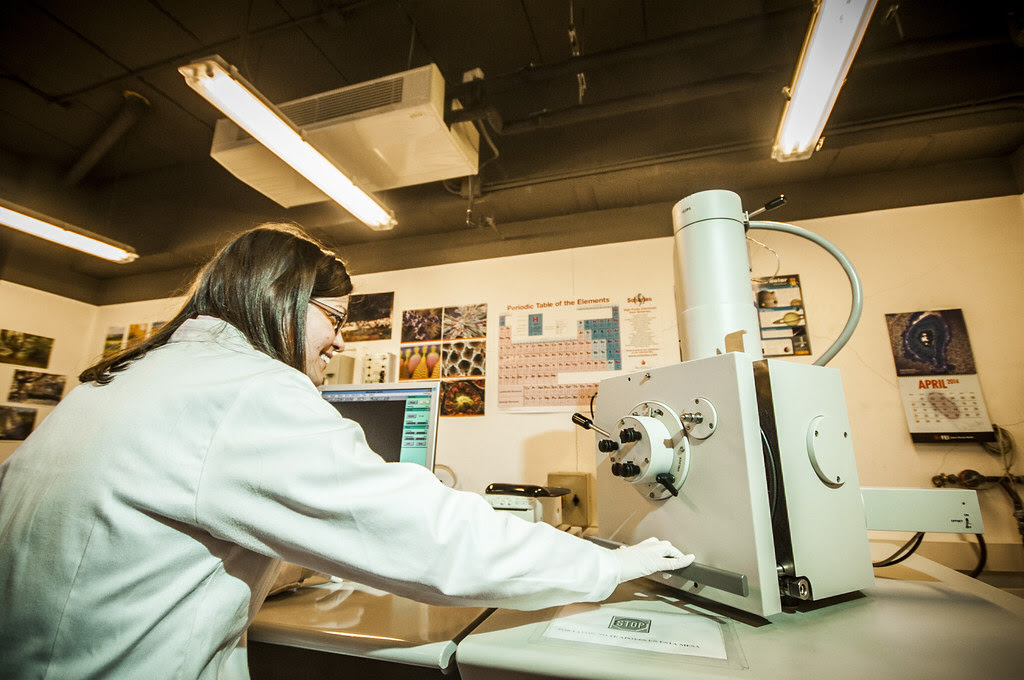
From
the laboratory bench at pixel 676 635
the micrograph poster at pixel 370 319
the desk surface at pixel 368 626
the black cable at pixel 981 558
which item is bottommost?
the black cable at pixel 981 558

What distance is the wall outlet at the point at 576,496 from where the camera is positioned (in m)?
1.67

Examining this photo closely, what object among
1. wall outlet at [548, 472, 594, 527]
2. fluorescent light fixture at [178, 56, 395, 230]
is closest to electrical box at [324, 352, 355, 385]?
fluorescent light fixture at [178, 56, 395, 230]

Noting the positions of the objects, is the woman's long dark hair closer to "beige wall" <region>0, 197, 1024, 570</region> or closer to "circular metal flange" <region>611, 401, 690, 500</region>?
"circular metal flange" <region>611, 401, 690, 500</region>

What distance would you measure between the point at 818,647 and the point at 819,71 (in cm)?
134

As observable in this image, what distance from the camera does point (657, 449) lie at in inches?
31.1

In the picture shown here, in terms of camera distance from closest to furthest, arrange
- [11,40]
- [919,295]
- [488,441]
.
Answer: [919,295]
[11,40]
[488,441]

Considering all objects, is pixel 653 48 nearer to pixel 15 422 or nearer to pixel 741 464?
pixel 741 464

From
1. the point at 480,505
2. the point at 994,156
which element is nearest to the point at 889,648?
the point at 480,505

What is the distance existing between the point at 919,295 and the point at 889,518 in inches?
50.6

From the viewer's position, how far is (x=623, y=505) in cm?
95

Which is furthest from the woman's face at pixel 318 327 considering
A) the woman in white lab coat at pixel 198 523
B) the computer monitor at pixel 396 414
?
the computer monitor at pixel 396 414

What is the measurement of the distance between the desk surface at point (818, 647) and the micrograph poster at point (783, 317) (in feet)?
3.35

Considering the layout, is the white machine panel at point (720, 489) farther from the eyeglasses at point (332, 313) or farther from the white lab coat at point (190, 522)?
the eyeglasses at point (332, 313)

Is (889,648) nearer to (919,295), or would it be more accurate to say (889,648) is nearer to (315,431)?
(315,431)
